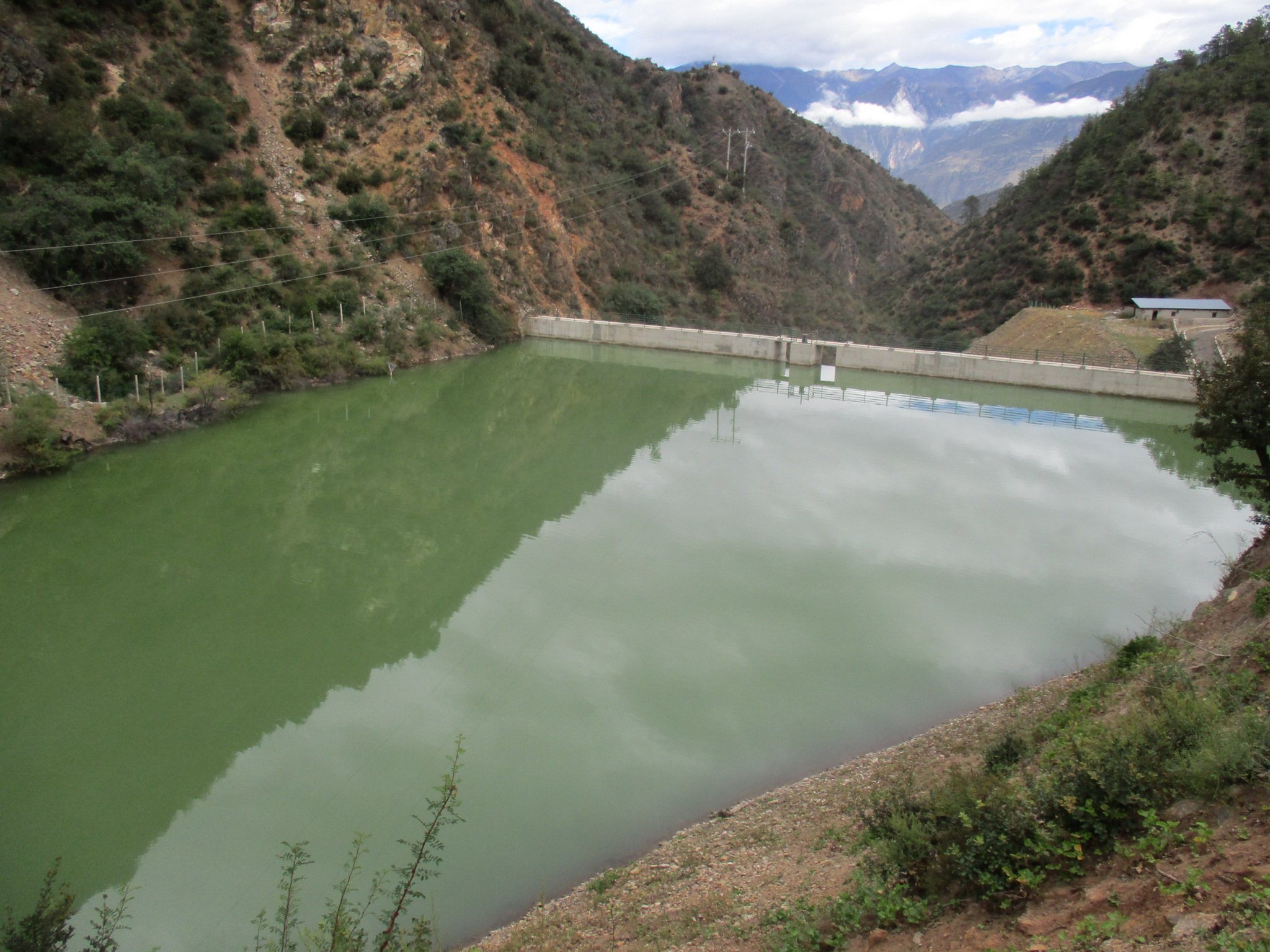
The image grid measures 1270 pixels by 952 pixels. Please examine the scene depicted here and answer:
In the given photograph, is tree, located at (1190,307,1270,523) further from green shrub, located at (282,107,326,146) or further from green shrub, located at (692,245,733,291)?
green shrub, located at (692,245,733,291)

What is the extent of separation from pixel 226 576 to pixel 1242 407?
14061 millimetres

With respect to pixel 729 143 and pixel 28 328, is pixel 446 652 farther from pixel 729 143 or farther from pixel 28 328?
pixel 729 143

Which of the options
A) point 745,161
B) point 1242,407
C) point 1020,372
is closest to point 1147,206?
point 1020,372

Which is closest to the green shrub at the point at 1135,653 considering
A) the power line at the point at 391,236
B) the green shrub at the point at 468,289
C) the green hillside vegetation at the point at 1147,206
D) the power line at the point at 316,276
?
the power line at the point at 316,276

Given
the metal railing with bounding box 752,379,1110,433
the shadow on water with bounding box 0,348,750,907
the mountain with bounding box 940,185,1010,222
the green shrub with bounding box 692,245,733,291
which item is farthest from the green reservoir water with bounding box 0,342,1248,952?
the mountain with bounding box 940,185,1010,222

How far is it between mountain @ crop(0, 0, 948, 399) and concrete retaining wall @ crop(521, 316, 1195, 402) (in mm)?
2657

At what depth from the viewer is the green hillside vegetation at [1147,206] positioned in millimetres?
33719

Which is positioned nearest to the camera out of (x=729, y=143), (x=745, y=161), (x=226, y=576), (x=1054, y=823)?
(x=1054, y=823)

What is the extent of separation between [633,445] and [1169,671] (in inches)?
580

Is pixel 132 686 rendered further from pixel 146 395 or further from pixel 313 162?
pixel 313 162

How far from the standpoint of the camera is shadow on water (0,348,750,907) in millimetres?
7957

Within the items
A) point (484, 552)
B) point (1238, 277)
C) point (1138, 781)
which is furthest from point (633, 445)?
point (1238, 277)

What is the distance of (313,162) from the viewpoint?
1179 inches

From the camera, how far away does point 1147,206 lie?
35.7 m
